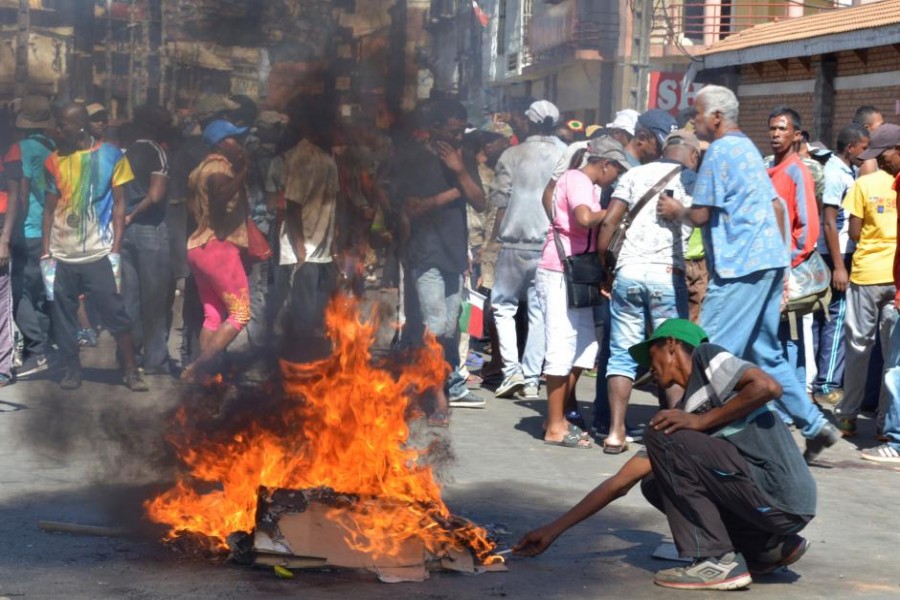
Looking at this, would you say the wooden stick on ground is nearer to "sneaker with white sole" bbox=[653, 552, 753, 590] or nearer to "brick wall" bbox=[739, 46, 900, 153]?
"sneaker with white sole" bbox=[653, 552, 753, 590]

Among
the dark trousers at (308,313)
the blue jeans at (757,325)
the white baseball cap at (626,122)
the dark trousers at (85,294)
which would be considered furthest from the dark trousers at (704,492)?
the white baseball cap at (626,122)

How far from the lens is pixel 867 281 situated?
28.1ft

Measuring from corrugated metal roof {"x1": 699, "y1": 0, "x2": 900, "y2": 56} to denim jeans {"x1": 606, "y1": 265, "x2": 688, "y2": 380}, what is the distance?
10746 mm

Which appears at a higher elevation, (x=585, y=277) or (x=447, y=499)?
(x=585, y=277)

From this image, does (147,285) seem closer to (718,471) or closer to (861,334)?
(861,334)

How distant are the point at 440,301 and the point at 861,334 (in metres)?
2.65

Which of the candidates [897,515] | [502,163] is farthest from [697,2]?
[897,515]

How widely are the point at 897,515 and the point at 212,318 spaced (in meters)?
3.97

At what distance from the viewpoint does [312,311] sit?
6652 millimetres

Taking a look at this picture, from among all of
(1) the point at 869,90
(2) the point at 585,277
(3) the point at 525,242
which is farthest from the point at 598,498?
(1) the point at 869,90

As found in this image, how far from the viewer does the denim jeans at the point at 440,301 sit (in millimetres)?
8781

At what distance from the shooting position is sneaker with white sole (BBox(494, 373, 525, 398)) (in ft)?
31.9

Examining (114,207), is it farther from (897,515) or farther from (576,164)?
(897,515)

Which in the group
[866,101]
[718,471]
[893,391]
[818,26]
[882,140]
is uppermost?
[818,26]
